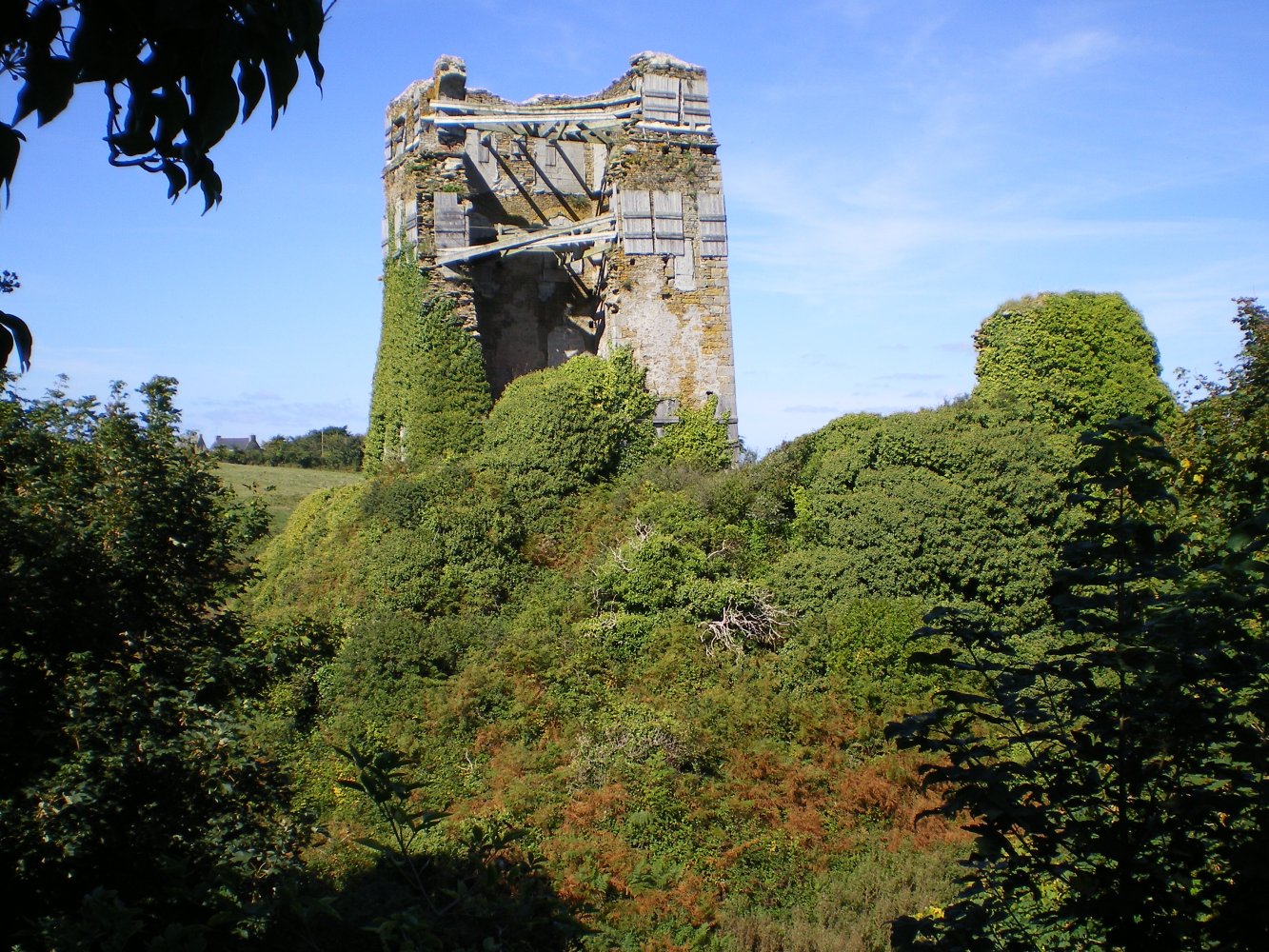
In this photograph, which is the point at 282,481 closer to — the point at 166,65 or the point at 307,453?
the point at 307,453

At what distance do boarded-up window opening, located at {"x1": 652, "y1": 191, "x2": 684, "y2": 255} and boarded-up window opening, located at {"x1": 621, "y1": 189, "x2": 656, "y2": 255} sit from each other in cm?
11

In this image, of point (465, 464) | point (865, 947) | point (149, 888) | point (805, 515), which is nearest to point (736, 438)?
point (805, 515)

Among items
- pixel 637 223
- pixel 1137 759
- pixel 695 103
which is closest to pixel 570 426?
pixel 637 223

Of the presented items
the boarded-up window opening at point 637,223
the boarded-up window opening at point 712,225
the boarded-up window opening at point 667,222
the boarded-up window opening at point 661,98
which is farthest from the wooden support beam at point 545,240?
the boarded-up window opening at point 661,98

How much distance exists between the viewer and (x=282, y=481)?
32.2 m

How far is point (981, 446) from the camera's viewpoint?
14109 mm

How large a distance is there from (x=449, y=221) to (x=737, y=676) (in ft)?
31.1

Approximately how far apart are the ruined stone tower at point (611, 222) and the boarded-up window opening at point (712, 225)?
2 cm

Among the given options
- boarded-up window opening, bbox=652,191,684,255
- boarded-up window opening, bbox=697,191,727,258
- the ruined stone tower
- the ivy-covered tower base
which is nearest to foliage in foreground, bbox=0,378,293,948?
the ivy-covered tower base

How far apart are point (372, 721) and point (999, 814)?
10213 millimetres

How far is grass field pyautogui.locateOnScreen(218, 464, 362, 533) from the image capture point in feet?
95.2

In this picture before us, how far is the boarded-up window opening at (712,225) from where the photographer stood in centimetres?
1798

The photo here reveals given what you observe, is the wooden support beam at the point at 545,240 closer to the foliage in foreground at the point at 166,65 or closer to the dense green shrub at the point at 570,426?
the dense green shrub at the point at 570,426

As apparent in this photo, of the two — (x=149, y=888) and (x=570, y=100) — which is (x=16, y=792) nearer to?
(x=149, y=888)
